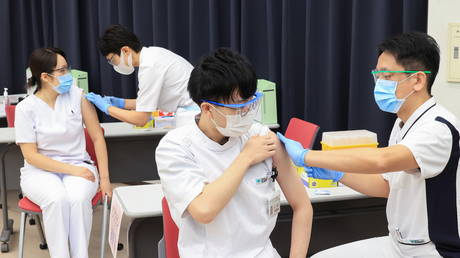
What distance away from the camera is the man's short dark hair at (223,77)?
1589 millimetres

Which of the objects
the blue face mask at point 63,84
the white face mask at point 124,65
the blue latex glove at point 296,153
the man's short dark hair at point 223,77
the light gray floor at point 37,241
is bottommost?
the light gray floor at point 37,241

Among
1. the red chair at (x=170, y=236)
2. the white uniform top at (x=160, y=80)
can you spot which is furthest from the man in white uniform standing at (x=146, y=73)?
the red chair at (x=170, y=236)

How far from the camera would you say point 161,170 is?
1642mm

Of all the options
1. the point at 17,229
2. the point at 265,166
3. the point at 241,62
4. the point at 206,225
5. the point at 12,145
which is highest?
the point at 241,62

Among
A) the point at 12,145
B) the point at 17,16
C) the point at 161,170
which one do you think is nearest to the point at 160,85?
the point at 12,145

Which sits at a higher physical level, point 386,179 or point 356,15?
point 356,15

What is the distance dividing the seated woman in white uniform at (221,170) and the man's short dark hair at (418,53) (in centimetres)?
53

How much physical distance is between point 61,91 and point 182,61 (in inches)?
29.0

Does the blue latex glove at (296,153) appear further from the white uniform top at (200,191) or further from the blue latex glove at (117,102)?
the blue latex glove at (117,102)

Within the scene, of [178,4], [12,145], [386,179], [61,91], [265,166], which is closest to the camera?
[265,166]

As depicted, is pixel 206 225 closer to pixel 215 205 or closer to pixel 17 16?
pixel 215 205

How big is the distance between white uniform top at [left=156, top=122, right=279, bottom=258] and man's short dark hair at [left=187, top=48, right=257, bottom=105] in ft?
0.45

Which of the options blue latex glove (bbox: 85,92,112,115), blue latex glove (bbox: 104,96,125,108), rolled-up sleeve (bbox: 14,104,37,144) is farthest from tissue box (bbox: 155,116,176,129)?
rolled-up sleeve (bbox: 14,104,37,144)

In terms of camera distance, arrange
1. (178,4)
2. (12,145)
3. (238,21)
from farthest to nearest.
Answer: (178,4), (238,21), (12,145)
